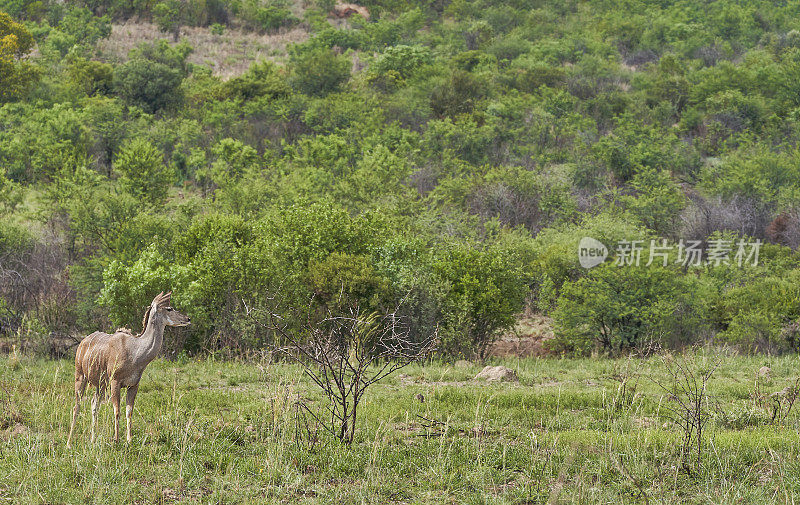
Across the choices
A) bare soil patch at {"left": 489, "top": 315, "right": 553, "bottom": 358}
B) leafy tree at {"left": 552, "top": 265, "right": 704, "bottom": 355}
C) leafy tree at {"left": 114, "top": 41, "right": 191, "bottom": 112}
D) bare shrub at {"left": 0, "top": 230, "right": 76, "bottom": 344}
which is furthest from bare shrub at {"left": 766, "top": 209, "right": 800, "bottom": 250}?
leafy tree at {"left": 114, "top": 41, "right": 191, "bottom": 112}

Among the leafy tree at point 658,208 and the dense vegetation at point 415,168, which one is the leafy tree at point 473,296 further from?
the leafy tree at point 658,208

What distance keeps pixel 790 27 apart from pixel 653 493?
229ft

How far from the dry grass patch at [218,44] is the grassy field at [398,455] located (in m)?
45.8

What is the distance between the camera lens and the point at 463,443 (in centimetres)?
785

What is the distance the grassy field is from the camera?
6.32 metres

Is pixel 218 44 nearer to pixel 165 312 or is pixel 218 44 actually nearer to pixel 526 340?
pixel 526 340

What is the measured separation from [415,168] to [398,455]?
30364 millimetres

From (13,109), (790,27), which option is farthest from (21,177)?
(790,27)

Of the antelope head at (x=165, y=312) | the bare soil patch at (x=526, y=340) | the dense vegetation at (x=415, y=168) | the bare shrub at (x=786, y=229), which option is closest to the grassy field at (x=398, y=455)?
the antelope head at (x=165, y=312)

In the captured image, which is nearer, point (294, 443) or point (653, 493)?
point (653, 493)

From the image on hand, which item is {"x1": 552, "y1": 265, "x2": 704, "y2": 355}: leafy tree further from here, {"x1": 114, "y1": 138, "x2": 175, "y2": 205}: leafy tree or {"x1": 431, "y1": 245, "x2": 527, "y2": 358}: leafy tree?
{"x1": 114, "y1": 138, "x2": 175, "y2": 205}: leafy tree

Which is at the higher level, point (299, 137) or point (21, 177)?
point (299, 137)

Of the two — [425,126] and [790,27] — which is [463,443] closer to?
[425,126]

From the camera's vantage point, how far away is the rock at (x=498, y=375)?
12836mm
